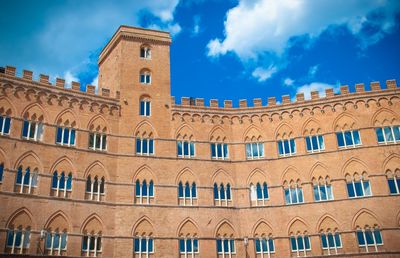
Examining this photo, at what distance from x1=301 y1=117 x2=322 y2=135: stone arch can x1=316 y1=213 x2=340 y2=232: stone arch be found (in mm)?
7937

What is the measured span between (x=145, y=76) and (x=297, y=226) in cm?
2013

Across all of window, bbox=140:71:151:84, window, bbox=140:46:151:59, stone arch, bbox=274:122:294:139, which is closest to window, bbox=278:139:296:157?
stone arch, bbox=274:122:294:139

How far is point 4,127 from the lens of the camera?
1473 inches

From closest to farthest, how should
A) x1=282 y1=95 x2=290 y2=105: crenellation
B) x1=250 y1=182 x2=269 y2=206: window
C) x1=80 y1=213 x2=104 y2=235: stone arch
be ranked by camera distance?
x1=80 y1=213 x2=104 y2=235: stone arch < x1=250 y1=182 x2=269 y2=206: window < x1=282 y1=95 x2=290 y2=105: crenellation

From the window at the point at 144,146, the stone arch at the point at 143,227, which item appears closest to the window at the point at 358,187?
the stone arch at the point at 143,227

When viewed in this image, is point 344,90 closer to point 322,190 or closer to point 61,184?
point 322,190

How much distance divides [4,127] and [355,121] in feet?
100

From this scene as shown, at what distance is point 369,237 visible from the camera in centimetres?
3953

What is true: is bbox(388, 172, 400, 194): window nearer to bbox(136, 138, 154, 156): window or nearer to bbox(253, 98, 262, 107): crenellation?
bbox(253, 98, 262, 107): crenellation

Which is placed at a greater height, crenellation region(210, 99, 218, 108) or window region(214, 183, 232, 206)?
crenellation region(210, 99, 218, 108)

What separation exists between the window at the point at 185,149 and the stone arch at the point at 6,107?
14706 millimetres

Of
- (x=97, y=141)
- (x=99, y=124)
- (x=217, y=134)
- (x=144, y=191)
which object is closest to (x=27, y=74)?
(x=99, y=124)

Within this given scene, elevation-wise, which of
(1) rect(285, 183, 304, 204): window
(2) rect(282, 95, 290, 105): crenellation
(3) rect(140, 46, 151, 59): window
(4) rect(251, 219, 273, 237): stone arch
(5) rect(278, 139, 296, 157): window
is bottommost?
(4) rect(251, 219, 273, 237): stone arch

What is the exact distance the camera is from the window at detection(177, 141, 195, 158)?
43875 mm
